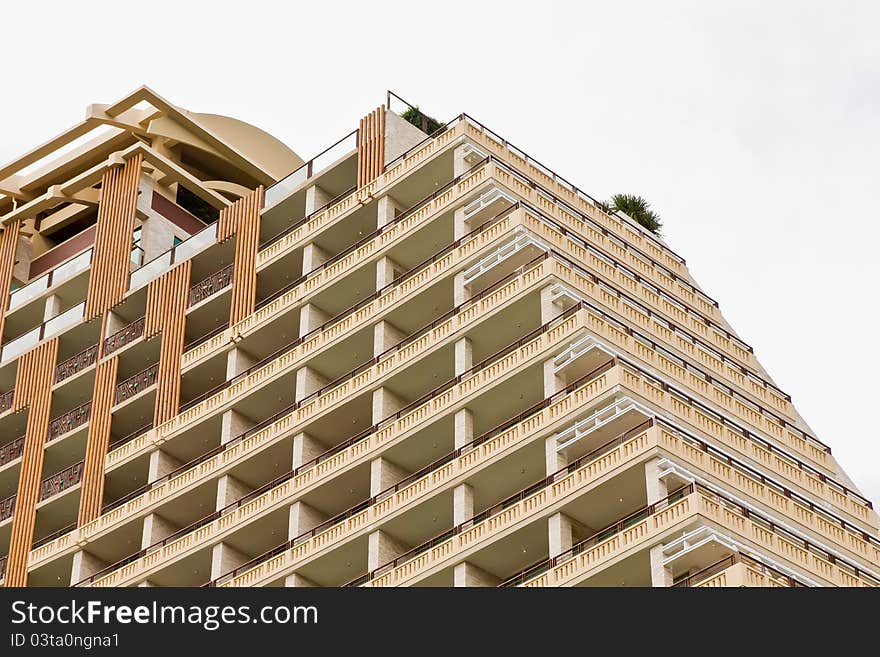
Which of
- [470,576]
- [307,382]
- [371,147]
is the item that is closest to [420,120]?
[371,147]

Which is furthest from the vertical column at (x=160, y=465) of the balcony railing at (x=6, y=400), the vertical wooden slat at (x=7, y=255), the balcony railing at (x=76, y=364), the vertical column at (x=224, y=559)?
the vertical wooden slat at (x=7, y=255)

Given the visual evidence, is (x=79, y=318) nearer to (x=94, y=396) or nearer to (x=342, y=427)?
(x=94, y=396)

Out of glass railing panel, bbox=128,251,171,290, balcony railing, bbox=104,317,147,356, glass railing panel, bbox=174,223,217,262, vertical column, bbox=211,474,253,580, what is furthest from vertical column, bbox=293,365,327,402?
glass railing panel, bbox=128,251,171,290

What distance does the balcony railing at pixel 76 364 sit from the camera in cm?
9169

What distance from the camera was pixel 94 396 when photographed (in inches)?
3504

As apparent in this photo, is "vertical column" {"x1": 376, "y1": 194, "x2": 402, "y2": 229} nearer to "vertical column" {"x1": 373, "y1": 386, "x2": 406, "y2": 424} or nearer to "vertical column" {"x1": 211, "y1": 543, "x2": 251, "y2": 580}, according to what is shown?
"vertical column" {"x1": 373, "y1": 386, "x2": 406, "y2": 424}

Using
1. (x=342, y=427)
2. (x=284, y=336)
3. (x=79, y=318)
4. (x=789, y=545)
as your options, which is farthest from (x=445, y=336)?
(x=79, y=318)

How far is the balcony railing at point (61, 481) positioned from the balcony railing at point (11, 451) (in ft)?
12.3

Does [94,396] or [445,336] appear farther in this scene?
[94,396]

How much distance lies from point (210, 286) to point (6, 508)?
555 inches

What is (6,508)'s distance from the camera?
88.8m

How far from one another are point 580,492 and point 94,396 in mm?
31528

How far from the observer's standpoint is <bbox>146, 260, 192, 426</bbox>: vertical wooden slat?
8588cm

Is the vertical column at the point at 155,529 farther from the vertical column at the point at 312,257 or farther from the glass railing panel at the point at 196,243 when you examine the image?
the glass railing panel at the point at 196,243
